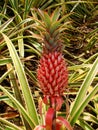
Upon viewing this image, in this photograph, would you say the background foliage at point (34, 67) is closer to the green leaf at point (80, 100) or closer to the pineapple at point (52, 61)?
the green leaf at point (80, 100)

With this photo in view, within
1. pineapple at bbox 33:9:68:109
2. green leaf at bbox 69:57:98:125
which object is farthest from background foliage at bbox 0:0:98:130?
pineapple at bbox 33:9:68:109

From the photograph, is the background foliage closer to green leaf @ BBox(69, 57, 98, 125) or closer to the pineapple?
green leaf @ BBox(69, 57, 98, 125)

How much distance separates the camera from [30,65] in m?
2.98

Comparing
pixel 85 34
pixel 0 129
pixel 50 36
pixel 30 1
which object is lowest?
pixel 0 129

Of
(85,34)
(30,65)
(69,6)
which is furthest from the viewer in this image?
(69,6)

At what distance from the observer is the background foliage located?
181 centimetres

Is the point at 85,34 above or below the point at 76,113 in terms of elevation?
above

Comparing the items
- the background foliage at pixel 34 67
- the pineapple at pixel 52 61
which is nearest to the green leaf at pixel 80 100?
the background foliage at pixel 34 67

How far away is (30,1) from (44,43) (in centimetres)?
199

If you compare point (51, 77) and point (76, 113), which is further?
point (76, 113)

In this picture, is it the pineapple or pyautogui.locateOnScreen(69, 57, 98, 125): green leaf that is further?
pyautogui.locateOnScreen(69, 57, 98, 125): green leaf

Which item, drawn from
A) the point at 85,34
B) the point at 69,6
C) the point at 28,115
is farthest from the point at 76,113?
the point at 69,6

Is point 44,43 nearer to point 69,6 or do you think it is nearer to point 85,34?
point 85,34

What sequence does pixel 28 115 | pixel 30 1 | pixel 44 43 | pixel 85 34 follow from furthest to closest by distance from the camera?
pixel 85 34
pixel 30 1
pixel 28 115
pixel 44 43
